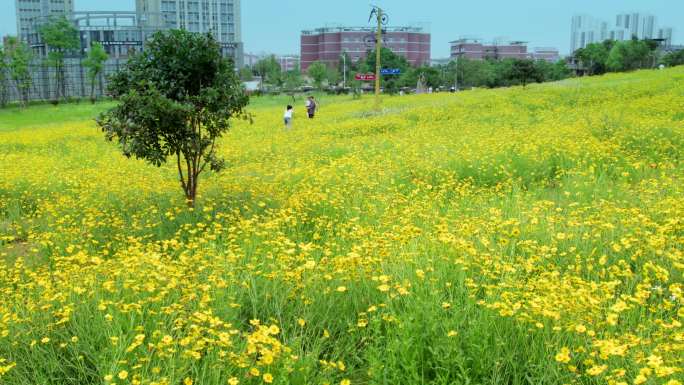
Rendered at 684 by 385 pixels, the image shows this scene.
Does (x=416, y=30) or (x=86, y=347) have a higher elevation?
(x=416, y=30)

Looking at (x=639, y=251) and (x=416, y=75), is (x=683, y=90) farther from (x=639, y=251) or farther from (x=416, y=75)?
(x=416, y=75)

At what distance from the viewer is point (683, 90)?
2020cm

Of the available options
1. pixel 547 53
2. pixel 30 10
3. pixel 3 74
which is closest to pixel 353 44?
pixel 30 10

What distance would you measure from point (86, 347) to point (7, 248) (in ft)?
14.8

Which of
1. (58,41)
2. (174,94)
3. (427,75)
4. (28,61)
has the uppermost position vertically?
(58,41)

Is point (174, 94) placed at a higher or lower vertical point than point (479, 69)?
lower

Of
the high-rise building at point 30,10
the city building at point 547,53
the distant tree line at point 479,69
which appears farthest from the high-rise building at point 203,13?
the city building at point 547,53

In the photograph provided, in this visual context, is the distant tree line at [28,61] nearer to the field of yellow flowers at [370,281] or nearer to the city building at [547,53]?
the field of yellow flowers at [370,281]

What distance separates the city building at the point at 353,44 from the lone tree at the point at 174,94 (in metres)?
127

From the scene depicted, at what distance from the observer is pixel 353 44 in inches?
5413

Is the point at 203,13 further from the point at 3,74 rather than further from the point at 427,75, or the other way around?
the point at 3,74

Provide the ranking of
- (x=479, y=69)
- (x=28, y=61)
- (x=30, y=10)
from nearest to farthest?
(x=28, y=61) < (x=479, y=69) < (x=30, y=10)

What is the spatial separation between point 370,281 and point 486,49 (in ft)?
533

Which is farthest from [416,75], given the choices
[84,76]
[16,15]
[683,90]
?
[16,15]
